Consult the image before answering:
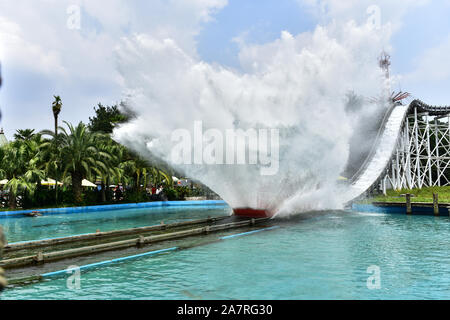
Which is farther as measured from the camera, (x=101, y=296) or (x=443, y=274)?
(x=443, y=274)

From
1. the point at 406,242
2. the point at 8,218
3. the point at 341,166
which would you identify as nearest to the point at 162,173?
the point at 8,218

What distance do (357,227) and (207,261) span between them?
1044 centimetres

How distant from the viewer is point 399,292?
7758 millimetres

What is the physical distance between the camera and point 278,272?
9312 millimetres

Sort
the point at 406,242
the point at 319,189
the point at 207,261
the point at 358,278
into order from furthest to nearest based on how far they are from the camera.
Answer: the point at 319,189 → the point at 406,242 → the point at 207,261 → the point at 358,278

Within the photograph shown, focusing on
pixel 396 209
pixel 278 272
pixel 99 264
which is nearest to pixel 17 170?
pixel 99 264

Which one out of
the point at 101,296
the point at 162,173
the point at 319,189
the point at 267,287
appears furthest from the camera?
the point at 162,173

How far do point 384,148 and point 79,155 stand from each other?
2695cm

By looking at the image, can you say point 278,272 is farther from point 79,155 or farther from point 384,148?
point 384,148

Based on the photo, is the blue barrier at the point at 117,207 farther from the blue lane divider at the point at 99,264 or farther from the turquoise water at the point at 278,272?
the turquoise water at the point at 278,272

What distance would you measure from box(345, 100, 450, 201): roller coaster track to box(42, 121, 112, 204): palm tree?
19.7m

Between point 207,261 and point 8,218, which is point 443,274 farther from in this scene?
point 8,218

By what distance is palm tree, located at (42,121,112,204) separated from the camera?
94.0ft

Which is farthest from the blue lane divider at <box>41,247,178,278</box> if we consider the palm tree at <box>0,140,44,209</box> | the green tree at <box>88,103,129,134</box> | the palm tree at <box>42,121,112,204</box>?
the green tree at <box>88,103,129,134</box>
